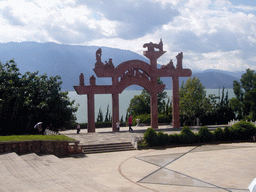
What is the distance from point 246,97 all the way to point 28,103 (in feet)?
91.1

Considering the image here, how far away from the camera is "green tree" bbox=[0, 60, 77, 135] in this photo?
2723 cm

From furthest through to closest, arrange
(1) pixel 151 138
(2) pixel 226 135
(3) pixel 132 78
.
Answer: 1. (3) pixel 132 78
2. (2) pixel 226 135
3. (1) pixel 151 138

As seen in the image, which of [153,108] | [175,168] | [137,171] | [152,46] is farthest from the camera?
[152,46]

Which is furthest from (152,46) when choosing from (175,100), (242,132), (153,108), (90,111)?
(242,132)

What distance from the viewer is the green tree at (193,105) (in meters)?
40.2

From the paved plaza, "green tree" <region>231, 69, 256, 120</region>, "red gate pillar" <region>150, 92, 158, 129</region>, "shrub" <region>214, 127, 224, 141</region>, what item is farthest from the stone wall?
"green tree" <region>231, 69, 256, 120</region>

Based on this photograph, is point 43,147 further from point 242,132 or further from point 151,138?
point 242,132

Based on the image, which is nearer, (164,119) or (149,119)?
(149,119)

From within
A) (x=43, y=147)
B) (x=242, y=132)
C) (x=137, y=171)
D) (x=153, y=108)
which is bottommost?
(x=137, y=171)

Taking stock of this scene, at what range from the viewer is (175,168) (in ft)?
55.1

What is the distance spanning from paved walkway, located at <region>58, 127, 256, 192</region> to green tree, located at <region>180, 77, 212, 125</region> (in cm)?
1612

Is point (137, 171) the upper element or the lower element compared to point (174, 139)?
lower

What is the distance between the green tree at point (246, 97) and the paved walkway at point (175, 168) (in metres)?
16.4

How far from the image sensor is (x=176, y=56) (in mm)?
32594
